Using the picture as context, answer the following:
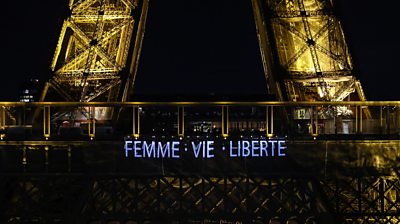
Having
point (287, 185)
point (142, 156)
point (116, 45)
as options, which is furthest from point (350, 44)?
point (142, 156)

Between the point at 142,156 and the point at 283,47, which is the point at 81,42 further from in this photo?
the point at 142,156

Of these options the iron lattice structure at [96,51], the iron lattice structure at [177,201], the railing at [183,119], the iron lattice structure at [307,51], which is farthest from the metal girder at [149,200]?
the iron lattice structure at [307,51]

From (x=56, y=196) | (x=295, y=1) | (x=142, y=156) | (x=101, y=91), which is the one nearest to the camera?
(x=142, y=156)

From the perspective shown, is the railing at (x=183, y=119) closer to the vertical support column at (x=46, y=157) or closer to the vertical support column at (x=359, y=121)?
the vertical support column at (x=359, y=121)

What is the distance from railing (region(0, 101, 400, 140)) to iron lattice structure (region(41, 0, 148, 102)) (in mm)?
1502

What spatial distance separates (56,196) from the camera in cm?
1833

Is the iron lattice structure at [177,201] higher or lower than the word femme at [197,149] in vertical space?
lower

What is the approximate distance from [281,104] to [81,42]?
14903mm

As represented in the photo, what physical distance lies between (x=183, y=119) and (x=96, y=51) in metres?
12.4

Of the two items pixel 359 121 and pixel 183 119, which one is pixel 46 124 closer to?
pixel 183 119

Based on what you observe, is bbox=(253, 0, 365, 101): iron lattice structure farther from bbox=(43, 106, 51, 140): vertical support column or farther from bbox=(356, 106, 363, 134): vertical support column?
bbox=(43, 106, 51, 140): vertical support column

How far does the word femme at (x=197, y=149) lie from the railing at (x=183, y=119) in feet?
1.54

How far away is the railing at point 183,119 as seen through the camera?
17547 mm

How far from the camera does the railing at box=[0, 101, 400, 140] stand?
691 inches
